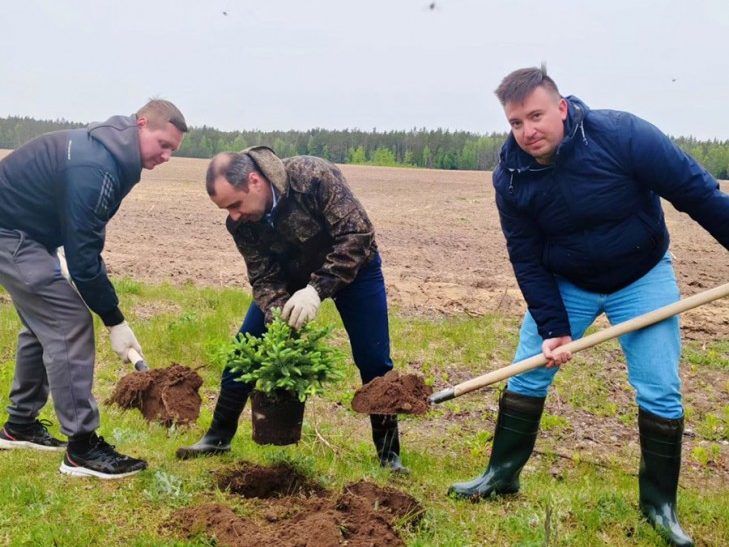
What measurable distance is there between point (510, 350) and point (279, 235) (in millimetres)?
4475

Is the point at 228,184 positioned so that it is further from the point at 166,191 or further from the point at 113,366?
the point at 166,191

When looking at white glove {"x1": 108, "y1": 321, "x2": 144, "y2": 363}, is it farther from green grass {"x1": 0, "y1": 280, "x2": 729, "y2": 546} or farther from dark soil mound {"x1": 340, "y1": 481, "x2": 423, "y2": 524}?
dark soil mound {"x1": 340, "y1": 481, "x2": 423, "y2": 524}

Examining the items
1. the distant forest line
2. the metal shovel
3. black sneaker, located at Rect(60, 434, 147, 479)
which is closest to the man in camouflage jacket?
black sneaker, located at Rect(60, 434, 147, 479)

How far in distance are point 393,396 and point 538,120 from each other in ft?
5.54

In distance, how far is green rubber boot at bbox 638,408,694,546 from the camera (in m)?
3.99

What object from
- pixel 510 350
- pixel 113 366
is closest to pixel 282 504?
pixel 113 366

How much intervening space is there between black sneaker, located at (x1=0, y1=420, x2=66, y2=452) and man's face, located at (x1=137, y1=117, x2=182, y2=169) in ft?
6.52

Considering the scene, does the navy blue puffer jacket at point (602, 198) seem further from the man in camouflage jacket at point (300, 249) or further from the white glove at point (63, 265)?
the white glove at point (63, 265)

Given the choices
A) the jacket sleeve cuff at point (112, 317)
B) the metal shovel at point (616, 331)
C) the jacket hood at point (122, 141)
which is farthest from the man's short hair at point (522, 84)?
the jacket sleeve cuff at point (112, 317)

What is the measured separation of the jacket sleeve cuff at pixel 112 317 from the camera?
4.40 meters

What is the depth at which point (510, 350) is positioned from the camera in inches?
333

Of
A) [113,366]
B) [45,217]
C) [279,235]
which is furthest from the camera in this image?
[113,366]

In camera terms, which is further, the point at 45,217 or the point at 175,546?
the point at 45,217

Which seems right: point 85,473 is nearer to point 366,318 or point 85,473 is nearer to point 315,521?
point 315,521
